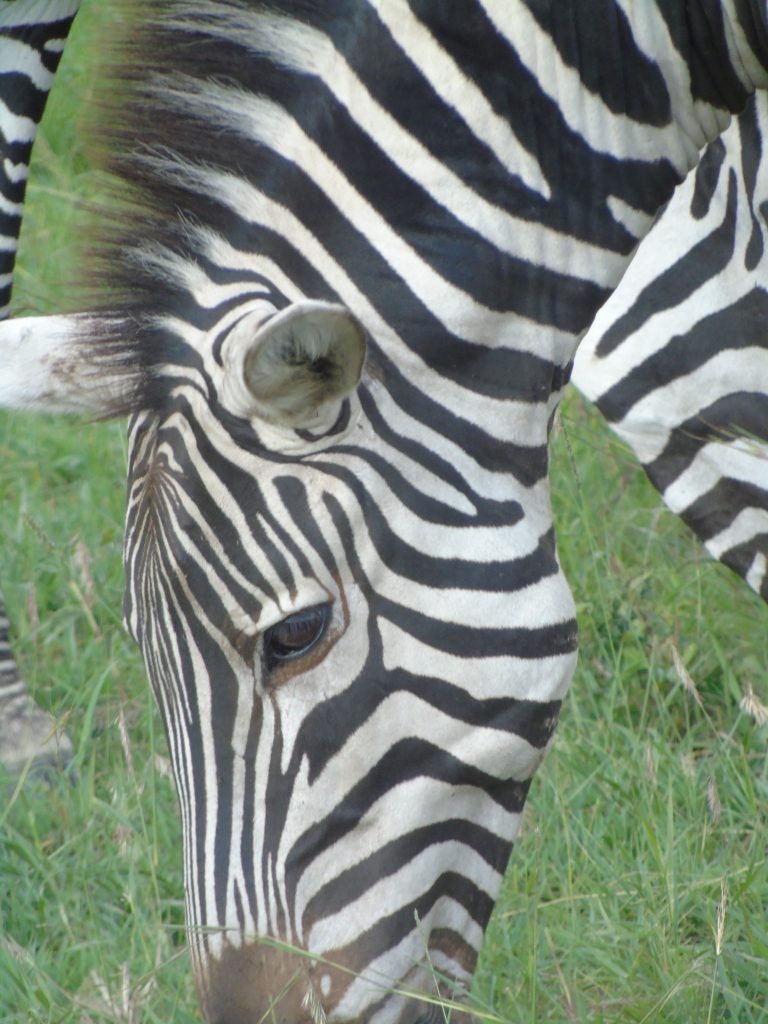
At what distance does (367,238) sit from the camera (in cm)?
227

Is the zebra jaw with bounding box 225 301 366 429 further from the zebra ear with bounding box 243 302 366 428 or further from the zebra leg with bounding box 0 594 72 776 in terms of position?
the zebra leg with bounding box 0 594 72 776

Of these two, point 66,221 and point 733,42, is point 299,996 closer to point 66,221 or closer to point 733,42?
point 733,42

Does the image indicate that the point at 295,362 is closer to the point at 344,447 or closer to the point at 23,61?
the point at 344,447

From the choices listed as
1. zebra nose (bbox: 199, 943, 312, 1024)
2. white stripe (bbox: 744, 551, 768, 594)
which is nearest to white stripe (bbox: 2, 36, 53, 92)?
white stripe (bbox: 744, 551, 768, 594)

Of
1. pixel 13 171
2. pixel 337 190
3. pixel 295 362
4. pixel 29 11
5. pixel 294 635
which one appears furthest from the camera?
pixel 13 171

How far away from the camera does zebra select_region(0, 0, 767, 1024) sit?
2170mm

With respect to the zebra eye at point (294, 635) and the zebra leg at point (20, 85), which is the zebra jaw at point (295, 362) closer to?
the zebra eye at point (294, 635)

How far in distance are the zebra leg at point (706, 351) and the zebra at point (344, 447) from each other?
139 cm

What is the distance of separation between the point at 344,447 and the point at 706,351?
1.89 m

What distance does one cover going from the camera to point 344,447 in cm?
220

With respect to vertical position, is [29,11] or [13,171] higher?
[29,11]

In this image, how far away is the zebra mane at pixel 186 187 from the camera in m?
2.25

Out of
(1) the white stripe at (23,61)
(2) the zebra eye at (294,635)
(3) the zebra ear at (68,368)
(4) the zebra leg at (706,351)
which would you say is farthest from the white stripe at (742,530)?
(1) the white stripe at (23,61)

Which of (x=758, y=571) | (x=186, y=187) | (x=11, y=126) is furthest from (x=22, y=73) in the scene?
(x=758, y=571)
